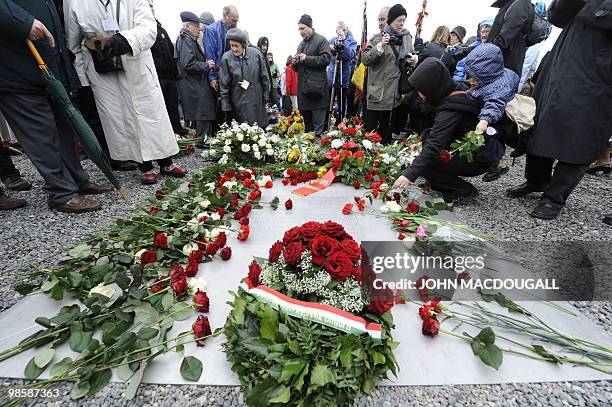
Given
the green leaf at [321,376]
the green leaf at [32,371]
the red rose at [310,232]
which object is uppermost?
the red rose at [310,232]

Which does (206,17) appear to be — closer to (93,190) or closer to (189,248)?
(93,190)

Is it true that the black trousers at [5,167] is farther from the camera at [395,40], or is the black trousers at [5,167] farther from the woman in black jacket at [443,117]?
the camera at [395,40]

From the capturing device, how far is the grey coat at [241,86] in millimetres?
4816

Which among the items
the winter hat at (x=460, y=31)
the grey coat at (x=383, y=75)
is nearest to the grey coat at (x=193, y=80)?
the grey coat at (x=383, y=75)

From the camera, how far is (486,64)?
2.73 m

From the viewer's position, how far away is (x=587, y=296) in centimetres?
184

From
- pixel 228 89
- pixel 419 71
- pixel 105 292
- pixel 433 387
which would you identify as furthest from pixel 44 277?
pixel 228 89

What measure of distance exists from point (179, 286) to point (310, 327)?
0.73 metres

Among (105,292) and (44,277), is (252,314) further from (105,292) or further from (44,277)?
(44,277)

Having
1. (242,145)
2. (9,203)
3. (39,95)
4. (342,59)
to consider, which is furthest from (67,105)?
(342,59)

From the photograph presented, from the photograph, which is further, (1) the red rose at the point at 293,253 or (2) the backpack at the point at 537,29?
(2) the backpack at the point at 537,29

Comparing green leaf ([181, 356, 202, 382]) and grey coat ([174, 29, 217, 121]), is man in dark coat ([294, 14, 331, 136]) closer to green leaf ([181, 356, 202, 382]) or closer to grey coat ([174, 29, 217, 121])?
grey coat ([174, 29, 217, 121])

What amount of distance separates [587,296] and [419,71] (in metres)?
2.09

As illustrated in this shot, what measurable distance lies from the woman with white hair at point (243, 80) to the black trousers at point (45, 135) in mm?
2461
